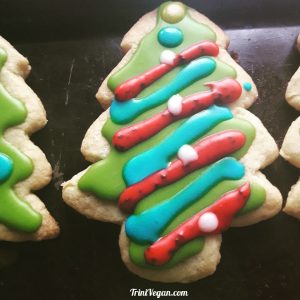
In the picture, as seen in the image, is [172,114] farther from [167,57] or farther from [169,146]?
[167,57]

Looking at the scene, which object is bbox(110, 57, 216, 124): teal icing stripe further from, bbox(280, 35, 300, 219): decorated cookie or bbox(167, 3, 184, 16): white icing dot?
bbox(280, 35, 300, 219): decorated cookie

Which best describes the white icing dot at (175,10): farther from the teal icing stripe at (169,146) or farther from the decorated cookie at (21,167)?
the decorated cookie at (21,167)

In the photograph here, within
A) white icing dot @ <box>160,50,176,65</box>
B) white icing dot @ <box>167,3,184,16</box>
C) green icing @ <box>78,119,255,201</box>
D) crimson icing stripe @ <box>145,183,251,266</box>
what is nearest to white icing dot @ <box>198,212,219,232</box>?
crimson icing stripe @ <box>145,183,251,266</box>

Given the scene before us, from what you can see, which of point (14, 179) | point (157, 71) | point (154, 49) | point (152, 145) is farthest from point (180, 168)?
point (14, 179)

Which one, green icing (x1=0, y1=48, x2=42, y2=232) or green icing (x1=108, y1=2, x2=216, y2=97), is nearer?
green icing (x1=0, y1=48, x2=42, y2=232)

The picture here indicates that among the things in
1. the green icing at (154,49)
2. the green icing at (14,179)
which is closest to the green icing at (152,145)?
the green icing at (154,49)

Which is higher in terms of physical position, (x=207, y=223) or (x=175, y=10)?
(x=175, y=10)
